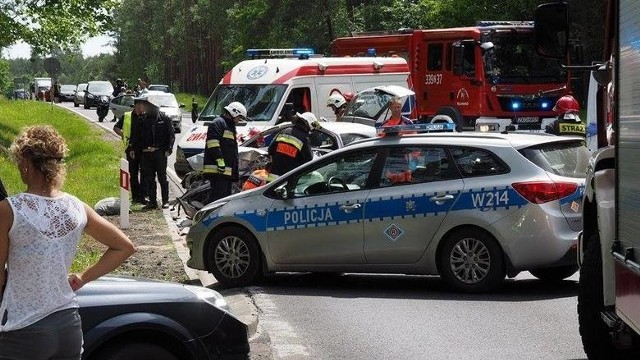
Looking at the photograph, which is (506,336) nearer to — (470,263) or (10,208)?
(470,263)

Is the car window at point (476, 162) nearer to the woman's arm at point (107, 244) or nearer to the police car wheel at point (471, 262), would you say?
the police car wheel at point (471, 262)

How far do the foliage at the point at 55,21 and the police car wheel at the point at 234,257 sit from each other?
1168 inches

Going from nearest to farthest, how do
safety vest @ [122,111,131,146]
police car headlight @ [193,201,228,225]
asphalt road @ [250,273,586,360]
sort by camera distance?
asphalt road @ [250,273,586,360] < police car headlight @ [193,201,228,225] < safety vest @ [122,111,131,146]

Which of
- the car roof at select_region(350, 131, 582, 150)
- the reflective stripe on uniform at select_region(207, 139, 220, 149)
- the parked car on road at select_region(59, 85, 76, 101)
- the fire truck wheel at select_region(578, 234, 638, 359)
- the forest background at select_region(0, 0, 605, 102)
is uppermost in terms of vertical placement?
the forest background at select_region(0, 0, 605, 102)

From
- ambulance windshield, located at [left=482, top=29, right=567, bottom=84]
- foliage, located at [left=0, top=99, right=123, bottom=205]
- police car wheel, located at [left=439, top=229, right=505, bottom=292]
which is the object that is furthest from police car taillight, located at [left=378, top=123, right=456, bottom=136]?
ambulance windshield, located at [left=482, top=29, right=567, bottom=84]

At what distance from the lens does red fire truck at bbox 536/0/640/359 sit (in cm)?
636

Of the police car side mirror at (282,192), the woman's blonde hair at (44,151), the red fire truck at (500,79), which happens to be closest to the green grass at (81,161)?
the police car side mirror at (282,192)

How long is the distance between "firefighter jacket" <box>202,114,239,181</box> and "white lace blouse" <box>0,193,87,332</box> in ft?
33.0

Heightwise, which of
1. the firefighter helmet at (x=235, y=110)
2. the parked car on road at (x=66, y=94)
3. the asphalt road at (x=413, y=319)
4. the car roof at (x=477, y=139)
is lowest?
the parked car on road at (x=66, y=94)

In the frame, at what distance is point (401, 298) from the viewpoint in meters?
12.0

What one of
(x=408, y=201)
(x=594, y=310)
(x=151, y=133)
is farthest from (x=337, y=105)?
(x=594, y=310)

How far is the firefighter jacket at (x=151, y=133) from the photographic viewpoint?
20.0 m

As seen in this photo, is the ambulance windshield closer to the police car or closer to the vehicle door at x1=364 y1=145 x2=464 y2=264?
the police car

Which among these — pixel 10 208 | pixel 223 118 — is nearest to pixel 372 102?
pixel 223 118
